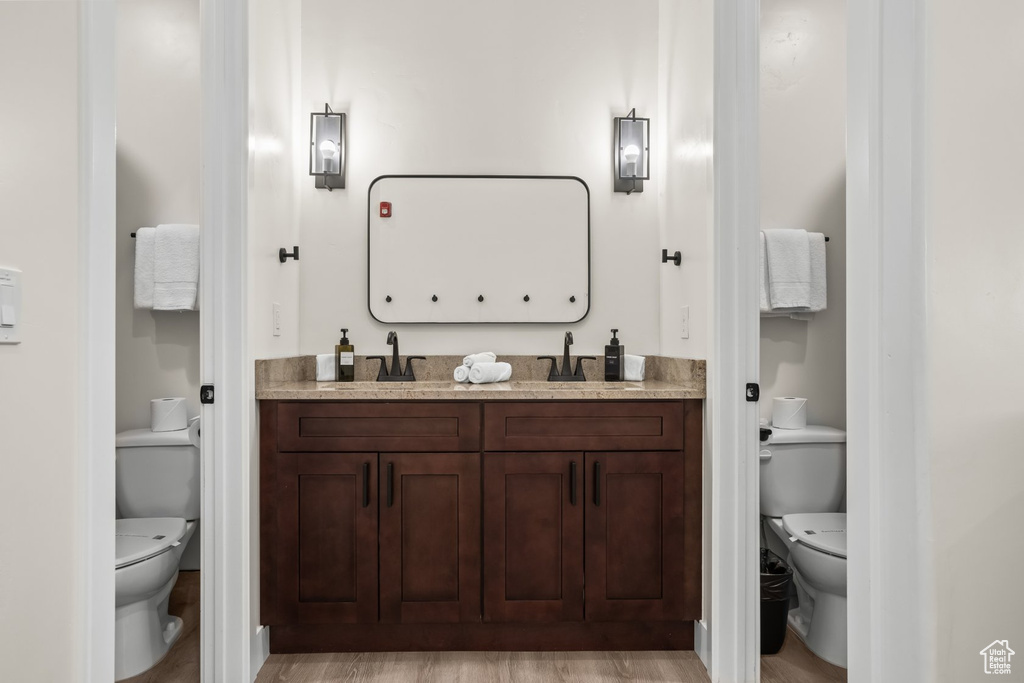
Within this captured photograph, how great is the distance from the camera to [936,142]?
0.95m

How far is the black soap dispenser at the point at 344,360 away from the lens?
255 cm

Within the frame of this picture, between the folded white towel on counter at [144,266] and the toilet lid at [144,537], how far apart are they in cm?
80

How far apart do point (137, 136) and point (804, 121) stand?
2891mm

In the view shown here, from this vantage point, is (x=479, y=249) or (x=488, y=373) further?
(x=479, y=249)

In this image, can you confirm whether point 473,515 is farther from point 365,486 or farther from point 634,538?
point 634,538

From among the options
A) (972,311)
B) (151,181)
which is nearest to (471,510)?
(972,311)

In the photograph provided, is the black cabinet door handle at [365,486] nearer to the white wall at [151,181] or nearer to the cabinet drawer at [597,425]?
the cabinet drawer at [597,425]

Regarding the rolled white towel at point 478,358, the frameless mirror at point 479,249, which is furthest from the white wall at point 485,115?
the rolled white towel at point 478,358

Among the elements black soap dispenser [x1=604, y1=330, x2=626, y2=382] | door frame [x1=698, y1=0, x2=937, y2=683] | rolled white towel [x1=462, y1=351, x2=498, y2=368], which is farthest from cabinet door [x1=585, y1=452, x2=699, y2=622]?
door frame [x1=698, y1=0, x2=937, y2=683]

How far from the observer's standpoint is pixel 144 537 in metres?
1.98

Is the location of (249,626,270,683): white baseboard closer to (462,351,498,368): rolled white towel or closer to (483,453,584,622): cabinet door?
(483,453,584,622): cabinet door

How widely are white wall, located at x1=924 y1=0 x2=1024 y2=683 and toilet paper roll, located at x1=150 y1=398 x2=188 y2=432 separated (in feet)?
7.81

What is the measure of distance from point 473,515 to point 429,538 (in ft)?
0.58

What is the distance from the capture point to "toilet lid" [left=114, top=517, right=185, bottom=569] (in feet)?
5.96
